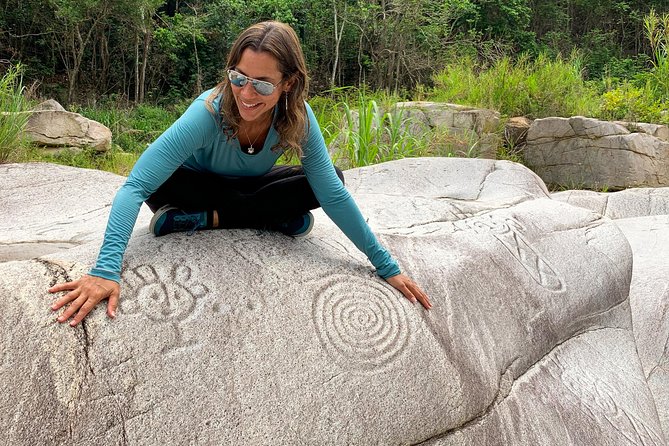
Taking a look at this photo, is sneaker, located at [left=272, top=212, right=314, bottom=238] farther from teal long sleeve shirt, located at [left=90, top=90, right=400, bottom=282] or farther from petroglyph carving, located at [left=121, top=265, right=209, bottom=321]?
petroglyph carving, located at [left=121, top=265, right=209, bottom=321]

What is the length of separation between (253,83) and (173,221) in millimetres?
544

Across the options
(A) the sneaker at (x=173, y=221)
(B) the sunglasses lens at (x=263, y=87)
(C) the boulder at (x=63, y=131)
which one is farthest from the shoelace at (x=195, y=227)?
(C) the boulder at (x=63, y=131)

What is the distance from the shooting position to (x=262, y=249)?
6.16 feet

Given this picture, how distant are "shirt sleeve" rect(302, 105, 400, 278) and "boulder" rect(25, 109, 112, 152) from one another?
19.3ft

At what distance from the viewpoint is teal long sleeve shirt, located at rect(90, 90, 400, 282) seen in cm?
149

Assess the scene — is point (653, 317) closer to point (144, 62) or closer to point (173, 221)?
point (173, 221)

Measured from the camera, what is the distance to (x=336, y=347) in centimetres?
166

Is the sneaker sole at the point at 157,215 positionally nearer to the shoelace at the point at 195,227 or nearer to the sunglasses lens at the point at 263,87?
the shoelace at the point at 195,227

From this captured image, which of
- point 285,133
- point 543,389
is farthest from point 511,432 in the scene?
point 285,133

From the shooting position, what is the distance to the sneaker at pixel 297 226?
202cm

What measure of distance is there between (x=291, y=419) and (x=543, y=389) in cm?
103

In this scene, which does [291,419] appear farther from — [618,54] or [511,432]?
[618,54]

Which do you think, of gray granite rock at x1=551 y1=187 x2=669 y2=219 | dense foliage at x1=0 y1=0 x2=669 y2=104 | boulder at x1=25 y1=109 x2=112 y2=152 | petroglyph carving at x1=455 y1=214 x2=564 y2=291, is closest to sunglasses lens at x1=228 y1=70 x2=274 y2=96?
petroglyph carving at x1=455 y1=214 x2=564 y2=291

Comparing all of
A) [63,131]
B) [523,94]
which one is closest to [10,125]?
[63,131]
